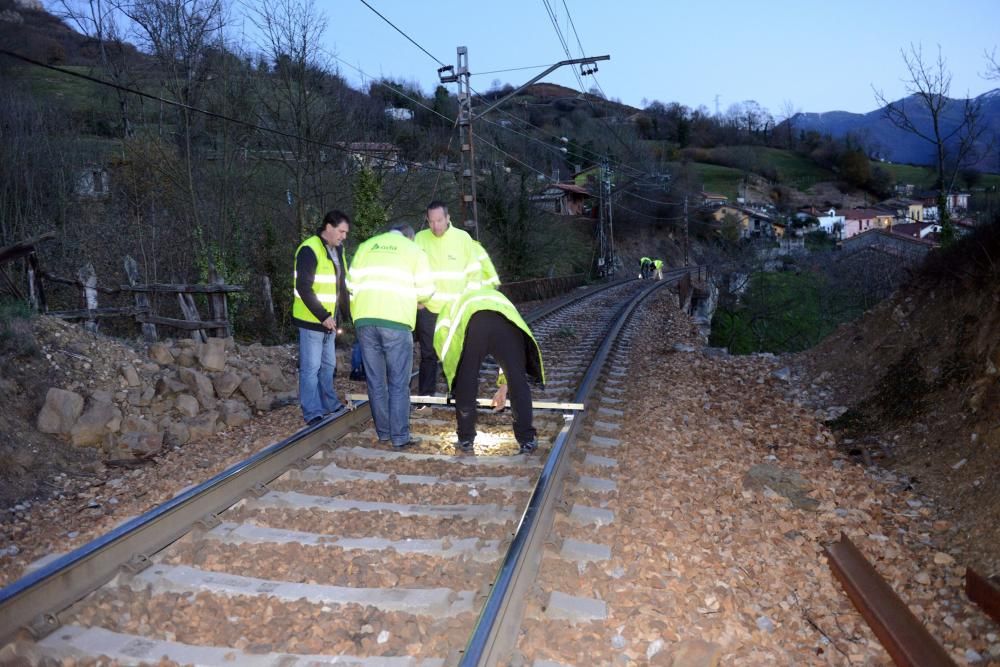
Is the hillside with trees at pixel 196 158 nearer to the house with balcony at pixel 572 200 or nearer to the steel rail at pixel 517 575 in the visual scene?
the steel rail at pixel 517 575

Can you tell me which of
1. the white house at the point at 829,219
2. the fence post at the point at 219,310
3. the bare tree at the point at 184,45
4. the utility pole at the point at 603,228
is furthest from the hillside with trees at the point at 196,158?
the white house at the point at 829,219

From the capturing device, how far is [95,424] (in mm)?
6656

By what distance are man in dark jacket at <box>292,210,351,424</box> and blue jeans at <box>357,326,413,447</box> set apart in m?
0.67

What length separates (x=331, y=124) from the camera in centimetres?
2050

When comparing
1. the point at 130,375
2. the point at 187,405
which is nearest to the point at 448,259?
the point at 187,405

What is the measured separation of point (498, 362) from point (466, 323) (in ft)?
1.31

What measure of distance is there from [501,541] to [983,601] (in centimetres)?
246

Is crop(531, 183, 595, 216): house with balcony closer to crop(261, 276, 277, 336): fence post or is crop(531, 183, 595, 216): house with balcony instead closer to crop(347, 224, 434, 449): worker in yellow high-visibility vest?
crop(261, 276, 277, 336): fence post

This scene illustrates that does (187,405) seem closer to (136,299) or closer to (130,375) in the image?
(130,375)

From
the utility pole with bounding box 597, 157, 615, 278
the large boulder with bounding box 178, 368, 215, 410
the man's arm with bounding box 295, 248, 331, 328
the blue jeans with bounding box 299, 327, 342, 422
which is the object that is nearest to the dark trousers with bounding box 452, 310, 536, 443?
the man's arm with bounding box 295, 248, 331, 328

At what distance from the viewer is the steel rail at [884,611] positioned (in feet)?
10.0

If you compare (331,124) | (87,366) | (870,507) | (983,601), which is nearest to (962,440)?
(870,507)

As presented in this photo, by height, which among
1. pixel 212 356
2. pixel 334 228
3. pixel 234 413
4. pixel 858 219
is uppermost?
pixel 858 219

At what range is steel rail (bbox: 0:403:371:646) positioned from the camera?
3057mm
